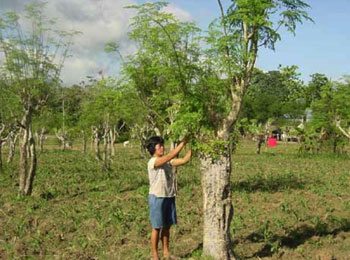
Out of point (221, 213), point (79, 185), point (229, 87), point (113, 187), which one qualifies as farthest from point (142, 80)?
point (221, 213)

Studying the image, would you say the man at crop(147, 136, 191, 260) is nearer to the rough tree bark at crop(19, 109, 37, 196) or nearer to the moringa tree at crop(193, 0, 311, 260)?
the moringa tree at crop(193, 0, 311, 260)

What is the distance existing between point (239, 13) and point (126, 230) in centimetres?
468

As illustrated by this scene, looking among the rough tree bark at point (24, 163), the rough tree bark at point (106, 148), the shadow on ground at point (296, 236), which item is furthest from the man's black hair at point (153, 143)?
the rough tree bark at point (106, 148)

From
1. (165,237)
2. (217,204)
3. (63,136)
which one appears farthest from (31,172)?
(63,136)

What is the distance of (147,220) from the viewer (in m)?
9.51

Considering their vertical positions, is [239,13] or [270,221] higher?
[239,13]

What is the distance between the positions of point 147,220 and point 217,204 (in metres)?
3.48

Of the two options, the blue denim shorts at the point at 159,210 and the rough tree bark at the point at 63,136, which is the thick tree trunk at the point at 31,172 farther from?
the rough tree bark at the point at 63,136

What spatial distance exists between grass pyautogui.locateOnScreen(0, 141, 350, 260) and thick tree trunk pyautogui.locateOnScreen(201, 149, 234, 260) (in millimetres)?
415

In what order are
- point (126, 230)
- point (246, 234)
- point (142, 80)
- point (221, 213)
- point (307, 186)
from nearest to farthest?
point (221, 213) < point (246, 234) < point (126, 230) < point (142, 80) < point (307, 186)

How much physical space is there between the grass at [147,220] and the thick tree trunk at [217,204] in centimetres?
42

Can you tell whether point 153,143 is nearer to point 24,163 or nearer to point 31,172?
point 31,172

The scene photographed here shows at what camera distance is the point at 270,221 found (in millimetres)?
9422

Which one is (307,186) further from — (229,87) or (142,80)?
(229,87)
